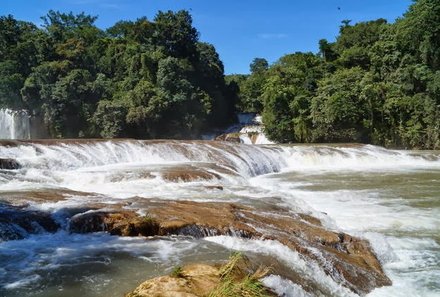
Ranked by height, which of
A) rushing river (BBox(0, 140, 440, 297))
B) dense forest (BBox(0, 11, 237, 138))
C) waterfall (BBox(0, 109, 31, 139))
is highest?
dense forest (BBox(0, 11, 237, 138))

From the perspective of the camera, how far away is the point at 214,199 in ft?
35.7

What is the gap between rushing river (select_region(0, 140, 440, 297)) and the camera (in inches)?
235

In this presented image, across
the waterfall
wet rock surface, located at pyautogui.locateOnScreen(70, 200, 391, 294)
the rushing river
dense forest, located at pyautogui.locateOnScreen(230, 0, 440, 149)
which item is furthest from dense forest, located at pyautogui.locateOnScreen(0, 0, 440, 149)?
wet rock surface, located at pyautogui.locateOnScreen(70, 200, 391, 294)

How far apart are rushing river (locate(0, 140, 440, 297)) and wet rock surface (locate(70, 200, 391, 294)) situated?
0.20 meters

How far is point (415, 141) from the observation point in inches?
1237

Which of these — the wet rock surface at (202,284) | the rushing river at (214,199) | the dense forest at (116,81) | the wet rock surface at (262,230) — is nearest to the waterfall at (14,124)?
the dense forest at (116,81)

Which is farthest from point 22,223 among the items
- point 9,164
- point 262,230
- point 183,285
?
point 9,164

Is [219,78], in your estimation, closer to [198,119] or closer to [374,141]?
[198,119]

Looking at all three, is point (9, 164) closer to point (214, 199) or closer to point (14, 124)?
point (214, 199)

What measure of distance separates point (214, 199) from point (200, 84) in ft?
113

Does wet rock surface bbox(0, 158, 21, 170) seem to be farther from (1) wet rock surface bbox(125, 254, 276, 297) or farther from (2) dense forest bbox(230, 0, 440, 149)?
(2) dense forest bbox(230, 0, 440, 149)

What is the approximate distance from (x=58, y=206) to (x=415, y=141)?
28.1 m

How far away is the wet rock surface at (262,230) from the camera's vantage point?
673 cm

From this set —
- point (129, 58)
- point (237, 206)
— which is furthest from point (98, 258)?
point (129, 58)
